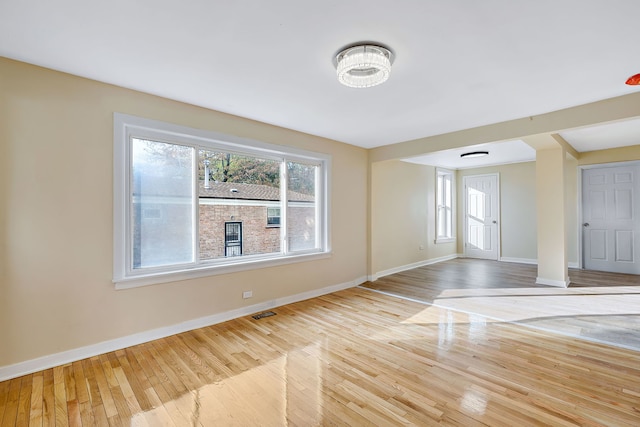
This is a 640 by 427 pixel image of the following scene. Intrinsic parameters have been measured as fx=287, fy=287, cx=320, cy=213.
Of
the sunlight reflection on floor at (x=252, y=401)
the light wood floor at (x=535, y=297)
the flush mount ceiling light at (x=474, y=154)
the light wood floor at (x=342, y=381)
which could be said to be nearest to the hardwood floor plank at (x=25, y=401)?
the light wood floor at (x=342, y=381)

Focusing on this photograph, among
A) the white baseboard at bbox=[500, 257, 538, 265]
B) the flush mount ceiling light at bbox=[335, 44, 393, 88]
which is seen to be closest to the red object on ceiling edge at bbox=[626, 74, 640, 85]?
the flush mount ceiling light at bbox=[335, 44, 393, 88]

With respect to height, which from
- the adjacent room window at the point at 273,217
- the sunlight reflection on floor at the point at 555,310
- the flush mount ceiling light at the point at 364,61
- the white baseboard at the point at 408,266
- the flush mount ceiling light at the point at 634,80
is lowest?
the sunlight reflection on floor at the point at 555,310

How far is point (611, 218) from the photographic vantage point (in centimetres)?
574

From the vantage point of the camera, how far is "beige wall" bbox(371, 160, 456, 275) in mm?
5496

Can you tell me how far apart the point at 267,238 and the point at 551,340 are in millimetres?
3328

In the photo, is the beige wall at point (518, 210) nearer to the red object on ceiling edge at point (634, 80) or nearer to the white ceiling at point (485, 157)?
the white ceiling at point (485, 157)

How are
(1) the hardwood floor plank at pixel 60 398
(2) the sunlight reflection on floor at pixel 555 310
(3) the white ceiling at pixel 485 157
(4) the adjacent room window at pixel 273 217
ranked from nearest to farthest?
(1) the hardwood floor plank at pixel 60 398 → (2) the sunlight reflection on floor at pixel 555 310 → (4) the adjacent room window at pixel 273 217 → (3) the white ceiling at pixel 485 157

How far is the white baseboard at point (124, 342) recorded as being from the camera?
2246mm

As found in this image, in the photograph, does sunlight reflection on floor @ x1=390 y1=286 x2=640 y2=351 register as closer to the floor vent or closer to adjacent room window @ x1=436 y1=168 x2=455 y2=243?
the floor vent

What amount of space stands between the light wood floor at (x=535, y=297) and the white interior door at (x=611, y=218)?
16.2 inches

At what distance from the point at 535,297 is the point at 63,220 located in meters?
5.66

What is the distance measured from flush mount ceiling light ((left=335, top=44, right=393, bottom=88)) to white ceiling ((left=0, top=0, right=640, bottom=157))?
7 cm

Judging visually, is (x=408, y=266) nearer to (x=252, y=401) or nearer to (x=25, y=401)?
(x=252, y=401)

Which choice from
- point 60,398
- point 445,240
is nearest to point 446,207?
point 445,240
